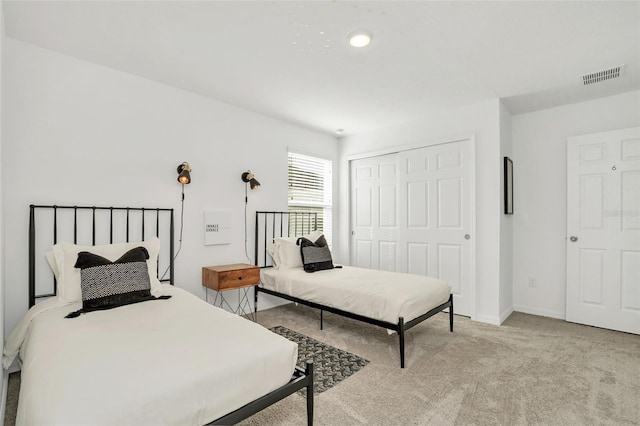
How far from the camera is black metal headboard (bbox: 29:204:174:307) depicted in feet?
8.18

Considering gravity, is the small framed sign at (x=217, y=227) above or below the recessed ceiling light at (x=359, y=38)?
below

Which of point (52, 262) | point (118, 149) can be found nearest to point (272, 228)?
point (118, 149)

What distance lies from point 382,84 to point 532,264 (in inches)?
118

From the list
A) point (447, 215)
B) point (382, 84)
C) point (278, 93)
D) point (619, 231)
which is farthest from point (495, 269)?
point (278, 93)

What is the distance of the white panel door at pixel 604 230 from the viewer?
132 inches

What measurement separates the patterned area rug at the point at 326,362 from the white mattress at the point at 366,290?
1.23 feet

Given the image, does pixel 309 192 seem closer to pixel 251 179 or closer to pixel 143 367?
pixel 251 179

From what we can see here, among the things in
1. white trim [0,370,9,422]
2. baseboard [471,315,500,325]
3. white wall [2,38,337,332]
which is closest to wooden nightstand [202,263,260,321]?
white wall [2,38,337,332]

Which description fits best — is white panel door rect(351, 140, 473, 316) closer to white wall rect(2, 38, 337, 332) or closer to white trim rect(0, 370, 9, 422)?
white wall rect(2, 38, 337, 332)

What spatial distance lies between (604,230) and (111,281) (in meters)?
4.85

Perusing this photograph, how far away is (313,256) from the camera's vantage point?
12.4ft

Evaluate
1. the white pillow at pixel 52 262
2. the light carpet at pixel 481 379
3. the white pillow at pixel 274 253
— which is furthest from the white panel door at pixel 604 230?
the white pillow at pixel 52 262

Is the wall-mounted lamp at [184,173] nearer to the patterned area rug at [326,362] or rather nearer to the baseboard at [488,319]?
the patterned area rug at [326,362]

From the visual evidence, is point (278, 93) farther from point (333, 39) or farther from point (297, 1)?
point (297, 1)
